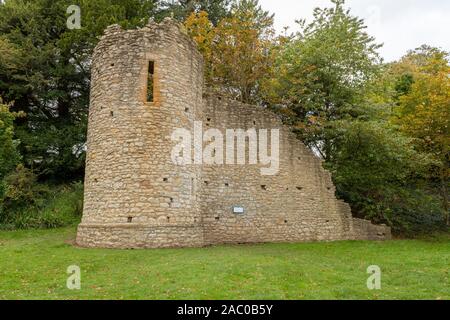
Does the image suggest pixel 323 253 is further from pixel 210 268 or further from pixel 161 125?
pixel 161 125

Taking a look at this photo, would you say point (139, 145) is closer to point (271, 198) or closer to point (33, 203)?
point (271, 198)

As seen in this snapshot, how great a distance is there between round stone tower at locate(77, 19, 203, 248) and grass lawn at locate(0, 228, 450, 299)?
2.68 feet

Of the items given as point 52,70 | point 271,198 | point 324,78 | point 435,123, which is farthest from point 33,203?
point 435,123

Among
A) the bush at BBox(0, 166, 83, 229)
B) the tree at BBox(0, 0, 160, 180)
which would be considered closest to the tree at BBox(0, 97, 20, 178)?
the bush at BBox(0, 166, 83, 229)

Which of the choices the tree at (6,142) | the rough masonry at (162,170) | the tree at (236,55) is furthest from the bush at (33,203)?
the tree at (236,55)

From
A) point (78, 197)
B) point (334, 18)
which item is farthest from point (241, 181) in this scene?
point (334, 18)

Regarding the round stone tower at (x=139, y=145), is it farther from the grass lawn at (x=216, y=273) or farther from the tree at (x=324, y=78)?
the tree at (x=324, y=78)

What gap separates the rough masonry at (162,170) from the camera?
12.4 m

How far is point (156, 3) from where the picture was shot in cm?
2838

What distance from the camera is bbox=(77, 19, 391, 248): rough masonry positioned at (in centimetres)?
1244

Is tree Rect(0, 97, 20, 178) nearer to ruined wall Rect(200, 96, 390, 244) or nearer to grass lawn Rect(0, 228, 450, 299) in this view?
grass lawn Rect(0, 228, 450, 299)

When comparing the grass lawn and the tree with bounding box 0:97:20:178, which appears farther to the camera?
the tree with bounding box 0:97:20:178

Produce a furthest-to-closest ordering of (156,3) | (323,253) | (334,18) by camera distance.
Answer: (156,3)
(334,18)
(323,253)
